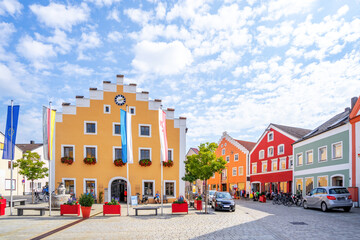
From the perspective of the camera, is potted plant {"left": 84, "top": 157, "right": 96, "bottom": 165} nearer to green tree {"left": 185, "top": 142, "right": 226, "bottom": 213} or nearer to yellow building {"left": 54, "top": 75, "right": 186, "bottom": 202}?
yellow building {"left": 54, "top": 75, "right": 186, "bottom": 202}

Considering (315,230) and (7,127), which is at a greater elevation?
(7,127)

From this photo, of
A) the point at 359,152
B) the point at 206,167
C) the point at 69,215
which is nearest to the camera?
the point at 69,215

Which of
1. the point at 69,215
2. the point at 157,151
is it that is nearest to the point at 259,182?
the point at 157,151

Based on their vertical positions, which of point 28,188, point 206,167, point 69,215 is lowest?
point 28,188

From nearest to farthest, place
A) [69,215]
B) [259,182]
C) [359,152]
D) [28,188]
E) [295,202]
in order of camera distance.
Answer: [69,215], [359,152], [295,202], [259,182], [28,188]

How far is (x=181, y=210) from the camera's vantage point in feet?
64.3

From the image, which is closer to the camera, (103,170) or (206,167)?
(206,167)

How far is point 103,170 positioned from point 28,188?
103 ft

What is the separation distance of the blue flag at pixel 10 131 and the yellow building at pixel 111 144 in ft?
36.4

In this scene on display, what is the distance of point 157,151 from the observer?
106ft

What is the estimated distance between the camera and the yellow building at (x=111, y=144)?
30.6 metres

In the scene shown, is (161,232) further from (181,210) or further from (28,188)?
(28,188)

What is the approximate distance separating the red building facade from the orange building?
68.0 inches

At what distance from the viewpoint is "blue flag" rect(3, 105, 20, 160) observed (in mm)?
19344
